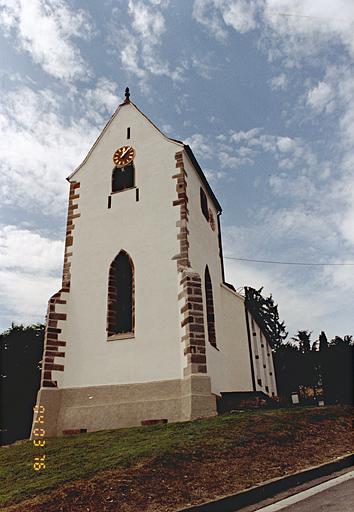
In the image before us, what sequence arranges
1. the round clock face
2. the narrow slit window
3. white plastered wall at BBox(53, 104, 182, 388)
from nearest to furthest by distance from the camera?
white plastered wall at BBox(53, 104, 182, 388) → the round clock face → the narrow slit window

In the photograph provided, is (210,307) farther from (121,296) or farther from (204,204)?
(204,204)

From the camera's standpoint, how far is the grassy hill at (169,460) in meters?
7.60

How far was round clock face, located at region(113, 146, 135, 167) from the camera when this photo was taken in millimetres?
19547

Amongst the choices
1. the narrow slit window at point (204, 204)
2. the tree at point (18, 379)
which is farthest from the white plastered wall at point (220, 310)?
the tree at point (18, 379)

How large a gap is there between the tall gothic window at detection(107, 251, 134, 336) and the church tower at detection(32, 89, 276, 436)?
0.12ft

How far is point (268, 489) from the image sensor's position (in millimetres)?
7840

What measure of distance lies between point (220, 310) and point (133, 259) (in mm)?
4672

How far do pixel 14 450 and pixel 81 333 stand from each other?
4793mm

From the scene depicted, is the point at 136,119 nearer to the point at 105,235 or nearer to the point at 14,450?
the point at 105,235

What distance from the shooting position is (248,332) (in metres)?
20.6

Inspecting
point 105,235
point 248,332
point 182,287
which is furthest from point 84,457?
point 248,332
